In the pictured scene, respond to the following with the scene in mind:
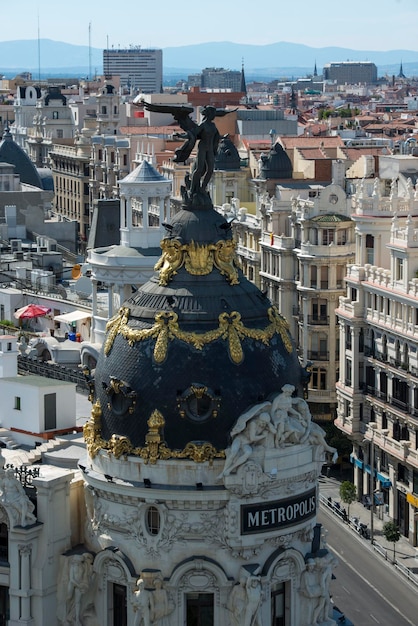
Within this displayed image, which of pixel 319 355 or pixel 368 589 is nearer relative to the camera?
pixel 368 589

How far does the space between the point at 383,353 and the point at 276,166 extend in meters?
41.8

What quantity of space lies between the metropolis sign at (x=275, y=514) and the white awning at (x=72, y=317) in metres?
64.7

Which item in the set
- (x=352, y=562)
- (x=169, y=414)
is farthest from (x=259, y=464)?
(x=352, y=562)

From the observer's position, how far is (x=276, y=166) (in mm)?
158125

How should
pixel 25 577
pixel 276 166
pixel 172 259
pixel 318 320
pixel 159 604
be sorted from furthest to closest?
pixel 276 166 < pixel 318 320 < pixel 172 259 < pixel 25 577 < pixel 159 604

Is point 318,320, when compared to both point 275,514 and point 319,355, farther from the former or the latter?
point 275,514

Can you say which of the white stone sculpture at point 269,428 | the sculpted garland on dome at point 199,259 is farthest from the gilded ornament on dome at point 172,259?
the white stone sculpture at point 269,428

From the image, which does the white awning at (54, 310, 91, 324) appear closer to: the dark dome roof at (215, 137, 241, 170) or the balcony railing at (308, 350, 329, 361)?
the balcony railing at (308, 350, 329, 361)

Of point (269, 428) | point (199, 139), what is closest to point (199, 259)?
point (199, 139)

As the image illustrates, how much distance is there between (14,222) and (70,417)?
95.0 meters

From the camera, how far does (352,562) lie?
106250mm

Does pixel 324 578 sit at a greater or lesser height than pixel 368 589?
greater

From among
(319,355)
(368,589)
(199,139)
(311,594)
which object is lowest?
(368,589)

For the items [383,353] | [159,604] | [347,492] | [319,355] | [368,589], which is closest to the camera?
[159,604]
